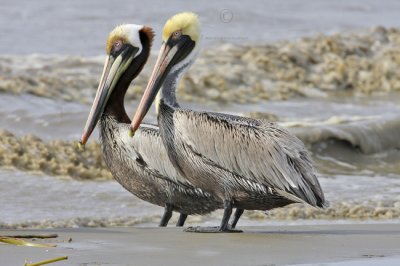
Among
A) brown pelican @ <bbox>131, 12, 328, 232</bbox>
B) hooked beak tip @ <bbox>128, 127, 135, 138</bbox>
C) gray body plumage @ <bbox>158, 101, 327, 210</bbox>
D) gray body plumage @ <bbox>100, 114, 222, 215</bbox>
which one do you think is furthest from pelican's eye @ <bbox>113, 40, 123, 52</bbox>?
gray body plumage @ <bbox>158, 101, 327, 210</bbox>

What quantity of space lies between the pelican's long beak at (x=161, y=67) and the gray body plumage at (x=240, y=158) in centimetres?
38

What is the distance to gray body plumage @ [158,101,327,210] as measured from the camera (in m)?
7.34

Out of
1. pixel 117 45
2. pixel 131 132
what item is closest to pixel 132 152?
pixel 131 132

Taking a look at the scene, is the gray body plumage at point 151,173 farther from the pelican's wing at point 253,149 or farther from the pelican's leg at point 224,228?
the pelican's wing at point 253,149

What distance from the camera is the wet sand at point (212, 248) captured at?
20.0 feet

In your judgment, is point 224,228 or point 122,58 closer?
point 224,228

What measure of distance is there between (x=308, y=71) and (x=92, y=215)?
935cm

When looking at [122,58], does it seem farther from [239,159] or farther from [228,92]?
[228,92]

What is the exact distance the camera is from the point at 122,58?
29.7 feet

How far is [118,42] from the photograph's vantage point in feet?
29.5

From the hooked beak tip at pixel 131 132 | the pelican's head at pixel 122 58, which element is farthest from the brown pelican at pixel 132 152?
the hooked beak tip at pixel 131 132

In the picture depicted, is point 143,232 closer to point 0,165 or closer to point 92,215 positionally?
point 92,215

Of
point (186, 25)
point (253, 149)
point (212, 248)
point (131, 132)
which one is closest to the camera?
point (212, 248)

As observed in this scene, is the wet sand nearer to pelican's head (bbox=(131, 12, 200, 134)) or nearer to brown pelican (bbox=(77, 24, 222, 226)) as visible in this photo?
brown pelican (bbox=(77, 24, 222, 226))
